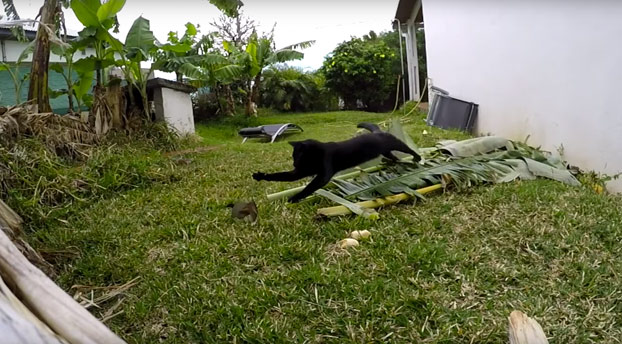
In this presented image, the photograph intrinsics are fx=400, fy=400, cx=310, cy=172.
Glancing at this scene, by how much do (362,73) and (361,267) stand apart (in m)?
8.38

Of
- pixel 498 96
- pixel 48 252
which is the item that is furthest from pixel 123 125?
pixel 498 96

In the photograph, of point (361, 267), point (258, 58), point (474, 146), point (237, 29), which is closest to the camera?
point (361, 267)

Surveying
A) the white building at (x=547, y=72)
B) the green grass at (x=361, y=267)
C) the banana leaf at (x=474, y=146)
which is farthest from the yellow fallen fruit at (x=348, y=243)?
the white building at (x=547, y=72)

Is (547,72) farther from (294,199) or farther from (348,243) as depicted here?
(348,243)

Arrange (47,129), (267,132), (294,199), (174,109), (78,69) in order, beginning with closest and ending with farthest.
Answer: (294,199) → (47,129) → (78,69) → (174,109) → (267,132)

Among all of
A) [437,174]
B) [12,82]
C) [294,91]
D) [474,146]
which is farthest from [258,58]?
[437,174]

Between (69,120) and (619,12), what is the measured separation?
435cm

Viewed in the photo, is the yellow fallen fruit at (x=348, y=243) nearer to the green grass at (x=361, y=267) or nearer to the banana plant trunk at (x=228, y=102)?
the green grass at (x=361, y=267)

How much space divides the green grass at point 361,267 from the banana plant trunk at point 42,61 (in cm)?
234

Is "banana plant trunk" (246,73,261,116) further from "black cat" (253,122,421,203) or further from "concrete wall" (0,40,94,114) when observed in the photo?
"black cat" (253,122,421,203)

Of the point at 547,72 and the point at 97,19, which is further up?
the point at 97,19

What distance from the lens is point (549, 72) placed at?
329 cm

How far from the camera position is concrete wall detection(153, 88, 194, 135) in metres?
4.91

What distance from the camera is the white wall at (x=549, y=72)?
2619mm
